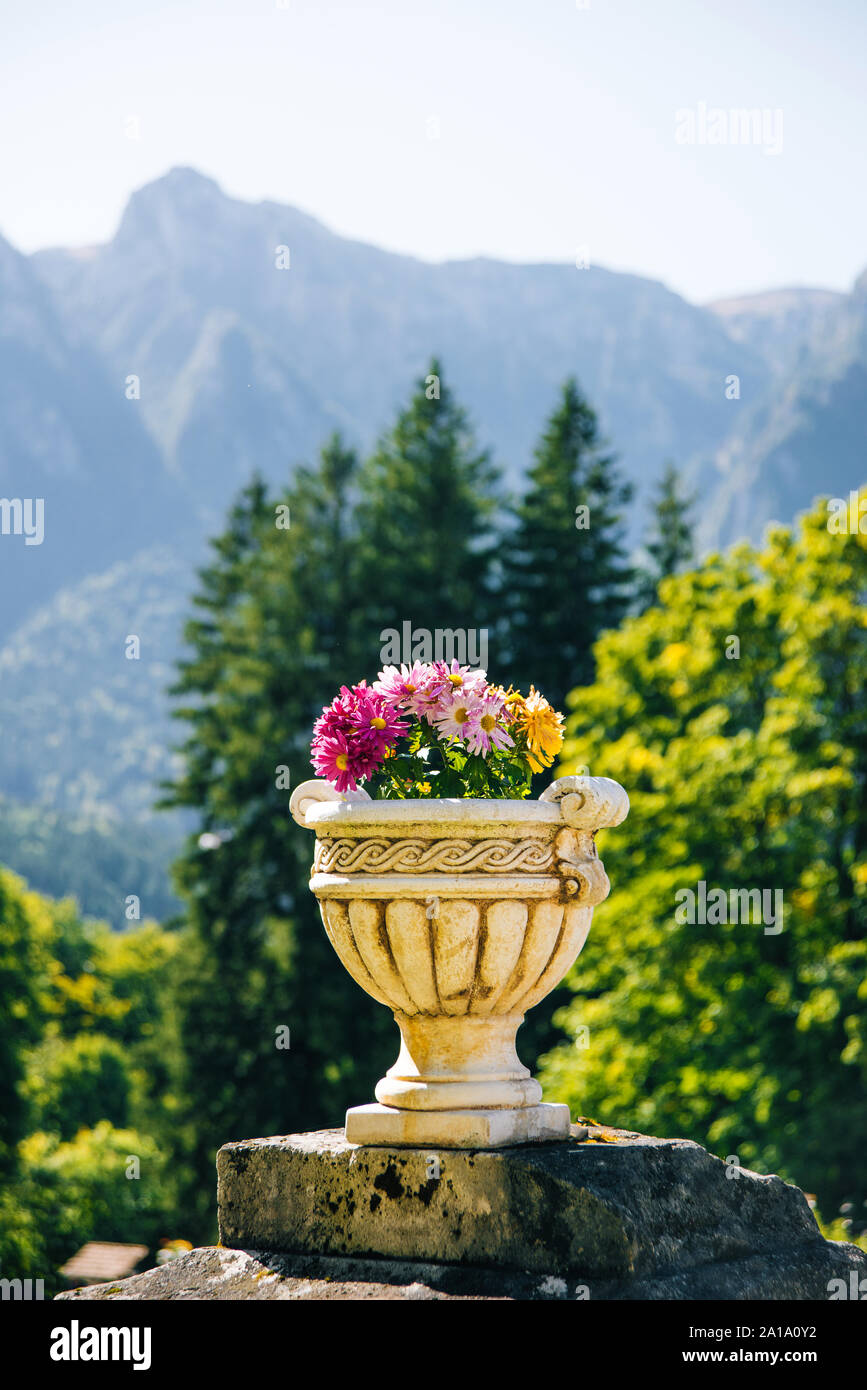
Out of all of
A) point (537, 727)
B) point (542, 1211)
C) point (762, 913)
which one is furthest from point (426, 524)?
point (542, 1211)

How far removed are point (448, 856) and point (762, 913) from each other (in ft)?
47.3

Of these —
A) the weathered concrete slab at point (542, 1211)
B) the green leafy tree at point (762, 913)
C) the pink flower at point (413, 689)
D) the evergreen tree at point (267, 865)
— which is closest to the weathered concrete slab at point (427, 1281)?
the weathered concrete slab at point (542, 1211)

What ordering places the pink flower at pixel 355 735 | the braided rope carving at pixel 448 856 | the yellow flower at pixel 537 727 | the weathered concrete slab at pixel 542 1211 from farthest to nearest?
the yellow flower at pixel 537 727
the pink flower at pixel 355 735
the braided rope carving at pixel 448 856
the weathered concrete slab at pixel 542 1211

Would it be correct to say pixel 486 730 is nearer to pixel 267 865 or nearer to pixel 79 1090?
pixel 267 865

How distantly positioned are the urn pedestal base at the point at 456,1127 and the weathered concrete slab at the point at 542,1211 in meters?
0.07

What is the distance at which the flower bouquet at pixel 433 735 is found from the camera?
5.82 m

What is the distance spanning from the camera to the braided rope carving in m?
5.40

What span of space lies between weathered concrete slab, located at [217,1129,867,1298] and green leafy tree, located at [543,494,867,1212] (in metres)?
Answer: 11.7

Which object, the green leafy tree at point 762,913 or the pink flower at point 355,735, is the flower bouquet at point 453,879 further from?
the green leafy tree at point 762,913

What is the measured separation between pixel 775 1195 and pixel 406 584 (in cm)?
2813

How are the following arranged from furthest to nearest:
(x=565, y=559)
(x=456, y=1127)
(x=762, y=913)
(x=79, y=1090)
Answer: (x=79, y=1090), (x=565, y=559), (x=762, y=913), (x=456, y=1127)

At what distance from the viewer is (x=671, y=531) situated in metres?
41.0

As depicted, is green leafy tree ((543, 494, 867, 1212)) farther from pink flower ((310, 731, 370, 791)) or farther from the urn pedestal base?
pink flower ((310, 731, 370, 791))
